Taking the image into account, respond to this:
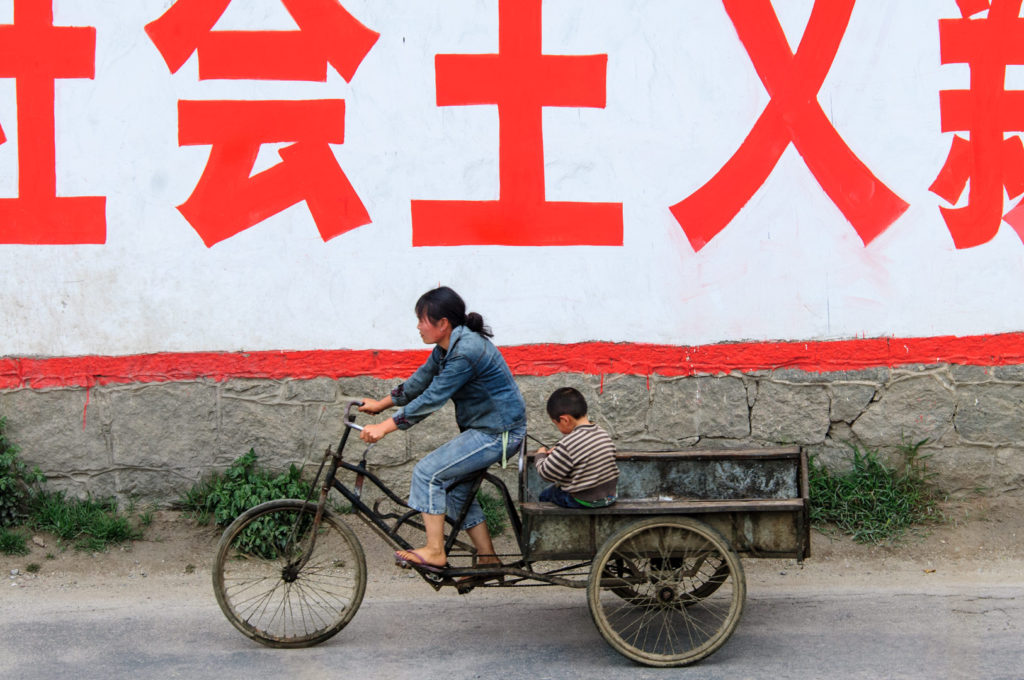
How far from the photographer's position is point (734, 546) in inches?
160

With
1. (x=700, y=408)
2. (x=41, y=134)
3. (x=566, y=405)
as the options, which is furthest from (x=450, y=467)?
(x=41, y=134)

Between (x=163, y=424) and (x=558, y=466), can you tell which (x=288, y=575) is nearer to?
(x=558, y=466)

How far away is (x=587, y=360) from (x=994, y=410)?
2244mm

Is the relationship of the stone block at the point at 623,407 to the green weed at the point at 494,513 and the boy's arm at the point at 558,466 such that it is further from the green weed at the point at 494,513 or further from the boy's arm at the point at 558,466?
the boy's arm at the point at 558,466

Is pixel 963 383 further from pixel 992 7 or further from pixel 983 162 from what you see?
pixel 992 7

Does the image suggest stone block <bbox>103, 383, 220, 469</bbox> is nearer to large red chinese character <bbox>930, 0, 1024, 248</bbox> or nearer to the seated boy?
the seated boy

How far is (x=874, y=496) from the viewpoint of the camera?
5609 mm

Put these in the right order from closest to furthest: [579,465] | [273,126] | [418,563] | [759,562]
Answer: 1. [579,465]
2. [418,563]
3. [759,562]
4. [273,126]

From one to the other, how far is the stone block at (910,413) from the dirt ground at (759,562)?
45cm

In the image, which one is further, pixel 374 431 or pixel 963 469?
pixel 963 469

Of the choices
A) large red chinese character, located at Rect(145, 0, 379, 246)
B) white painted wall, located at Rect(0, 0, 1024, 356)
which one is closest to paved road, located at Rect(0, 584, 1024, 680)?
white painted wall, located at Rect(0, 0, 1024, 356)

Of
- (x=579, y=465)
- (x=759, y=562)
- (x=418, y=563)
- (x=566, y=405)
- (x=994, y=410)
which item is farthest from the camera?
(x=994, y=410)

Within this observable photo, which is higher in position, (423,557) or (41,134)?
(41,134)

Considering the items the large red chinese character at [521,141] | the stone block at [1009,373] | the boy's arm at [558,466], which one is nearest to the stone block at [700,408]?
the large red chinese character at [521,141]
